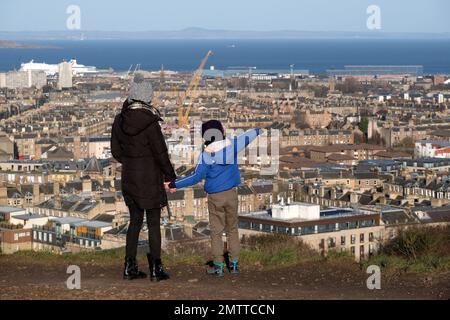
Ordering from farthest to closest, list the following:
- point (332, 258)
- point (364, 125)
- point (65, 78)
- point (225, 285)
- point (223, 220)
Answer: point (65, 78) < point (364, 125) < point (332, 258) < point (223, 220) < point (225, 285)

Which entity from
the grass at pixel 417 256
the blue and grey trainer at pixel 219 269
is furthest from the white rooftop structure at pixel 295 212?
the blue and grey trainer at pixel 219 269

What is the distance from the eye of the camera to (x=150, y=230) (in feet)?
28.4

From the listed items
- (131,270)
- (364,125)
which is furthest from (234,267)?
(364,125)

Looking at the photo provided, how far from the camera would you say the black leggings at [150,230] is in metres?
8.60

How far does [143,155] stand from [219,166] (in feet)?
2.11

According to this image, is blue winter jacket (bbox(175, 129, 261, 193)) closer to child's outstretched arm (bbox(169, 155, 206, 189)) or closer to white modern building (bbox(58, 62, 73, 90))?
child's outstretched arm (bbox(169, 155, 206, 189))

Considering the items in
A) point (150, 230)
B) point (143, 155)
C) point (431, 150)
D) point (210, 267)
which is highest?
point (143, 155)

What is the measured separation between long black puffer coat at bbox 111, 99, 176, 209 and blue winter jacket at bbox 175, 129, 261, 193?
0.30m

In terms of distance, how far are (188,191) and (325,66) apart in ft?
521

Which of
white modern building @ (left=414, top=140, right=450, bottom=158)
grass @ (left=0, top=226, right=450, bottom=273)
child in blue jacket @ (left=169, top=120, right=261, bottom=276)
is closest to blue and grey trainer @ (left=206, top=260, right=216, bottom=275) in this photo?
child in blue jacket @ (left=169, top=120, right=261, bottom=276)

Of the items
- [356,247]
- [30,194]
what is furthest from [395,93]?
[356,247]

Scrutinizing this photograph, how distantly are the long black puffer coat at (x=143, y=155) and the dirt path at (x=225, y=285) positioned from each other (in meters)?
0.62

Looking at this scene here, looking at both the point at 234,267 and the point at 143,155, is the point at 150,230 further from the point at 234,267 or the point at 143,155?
the point at 234,267
